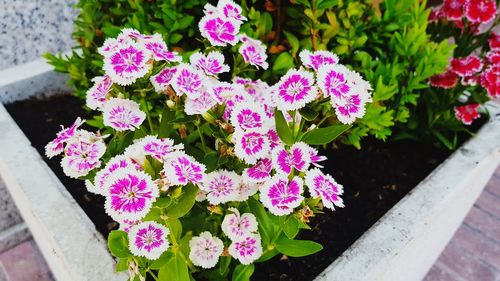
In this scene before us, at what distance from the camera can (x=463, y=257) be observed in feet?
7.26

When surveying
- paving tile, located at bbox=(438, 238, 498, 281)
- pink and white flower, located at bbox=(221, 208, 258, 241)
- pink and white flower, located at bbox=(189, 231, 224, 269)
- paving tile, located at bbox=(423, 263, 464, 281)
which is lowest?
paving tile, located at bbox=(423, 263, 464, 281)

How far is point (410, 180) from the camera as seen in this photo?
5.48 ft

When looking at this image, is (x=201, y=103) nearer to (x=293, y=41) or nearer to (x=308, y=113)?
(x=308, y=113)

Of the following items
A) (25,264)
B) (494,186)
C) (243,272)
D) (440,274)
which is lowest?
(25,264)

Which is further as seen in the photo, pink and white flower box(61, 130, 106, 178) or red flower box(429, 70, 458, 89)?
red flower box(429, 70, 458, 89)

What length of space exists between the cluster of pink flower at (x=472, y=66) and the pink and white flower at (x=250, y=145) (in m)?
1.07

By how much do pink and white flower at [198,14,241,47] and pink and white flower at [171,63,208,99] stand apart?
10 cm

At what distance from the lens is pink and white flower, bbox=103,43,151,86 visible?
0.84 metres

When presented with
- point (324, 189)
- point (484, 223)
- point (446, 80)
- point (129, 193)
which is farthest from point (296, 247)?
point (484, 223)

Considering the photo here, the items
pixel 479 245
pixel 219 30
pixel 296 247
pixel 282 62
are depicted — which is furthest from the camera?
pixel 479 245

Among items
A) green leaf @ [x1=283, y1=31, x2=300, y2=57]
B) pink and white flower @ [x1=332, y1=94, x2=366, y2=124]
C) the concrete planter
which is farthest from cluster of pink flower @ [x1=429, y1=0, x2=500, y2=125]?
pink and white flower @ [x1=332, y1=94, x2=366, y2=124]

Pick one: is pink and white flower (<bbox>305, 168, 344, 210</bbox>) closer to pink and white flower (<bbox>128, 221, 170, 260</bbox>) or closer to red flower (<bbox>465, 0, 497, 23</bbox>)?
pink and white flower (<bbox>128, 221, 170, 260</bbox>)

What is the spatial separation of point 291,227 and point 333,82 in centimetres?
32

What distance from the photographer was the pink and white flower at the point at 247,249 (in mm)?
1019
